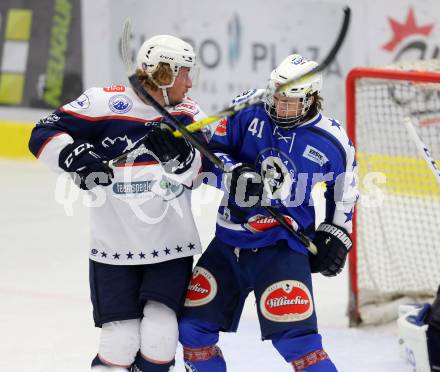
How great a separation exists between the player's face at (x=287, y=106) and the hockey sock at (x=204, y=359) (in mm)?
727

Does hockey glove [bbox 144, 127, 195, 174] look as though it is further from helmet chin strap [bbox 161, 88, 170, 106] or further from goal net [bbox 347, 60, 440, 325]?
goal net [bbox 347, 60, 440, 325]

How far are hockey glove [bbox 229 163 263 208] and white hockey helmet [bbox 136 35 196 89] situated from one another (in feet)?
1.10

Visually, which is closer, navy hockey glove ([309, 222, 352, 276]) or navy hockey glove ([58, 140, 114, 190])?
navy hockey glove ([58, 140, 114, 190])

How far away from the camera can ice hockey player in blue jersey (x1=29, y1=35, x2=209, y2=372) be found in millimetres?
2994

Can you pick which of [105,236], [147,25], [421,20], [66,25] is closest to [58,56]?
[66,25]

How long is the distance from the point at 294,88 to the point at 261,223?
1.38 ft

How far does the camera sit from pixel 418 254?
4.55m

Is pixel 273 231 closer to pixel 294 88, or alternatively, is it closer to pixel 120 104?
pixel 294 88

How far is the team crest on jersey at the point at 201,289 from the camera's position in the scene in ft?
9.94

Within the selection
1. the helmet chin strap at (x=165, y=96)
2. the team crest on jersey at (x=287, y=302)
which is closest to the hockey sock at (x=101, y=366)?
the team crest on jersey at (x=287, y=302)

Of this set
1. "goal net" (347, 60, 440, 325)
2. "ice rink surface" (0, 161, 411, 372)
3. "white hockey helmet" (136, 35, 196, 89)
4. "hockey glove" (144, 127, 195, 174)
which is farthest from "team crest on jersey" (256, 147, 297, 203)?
"goal net" (347, 60, 440, 325)

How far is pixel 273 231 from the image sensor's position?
303cm

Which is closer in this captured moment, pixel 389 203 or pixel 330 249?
pixel 330 249

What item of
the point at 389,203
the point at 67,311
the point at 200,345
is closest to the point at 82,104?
the point at 200,345
